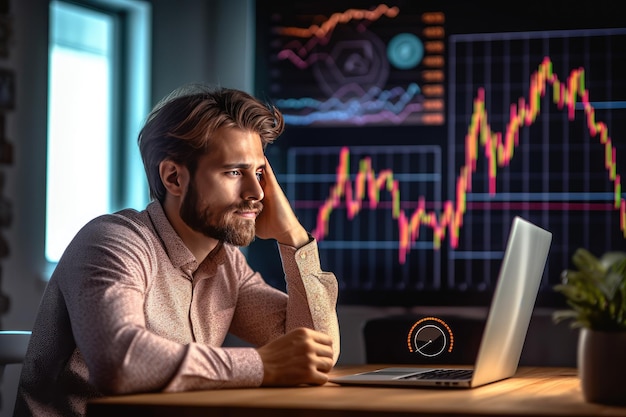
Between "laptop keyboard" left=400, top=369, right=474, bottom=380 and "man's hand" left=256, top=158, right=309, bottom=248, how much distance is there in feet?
1.61

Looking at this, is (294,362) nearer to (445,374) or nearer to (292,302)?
(445,374)

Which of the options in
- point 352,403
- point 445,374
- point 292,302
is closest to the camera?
point 352,403

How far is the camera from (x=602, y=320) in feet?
4.81

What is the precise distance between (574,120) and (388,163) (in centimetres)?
67

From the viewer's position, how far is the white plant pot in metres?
1.44

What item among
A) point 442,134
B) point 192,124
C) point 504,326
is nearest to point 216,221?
point 192,124

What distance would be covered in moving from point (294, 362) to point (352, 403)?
281mm

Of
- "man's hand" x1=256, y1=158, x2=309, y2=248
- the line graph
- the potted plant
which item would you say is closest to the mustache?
"man's hand" x1=256, y1=158, x2=309, y2=248

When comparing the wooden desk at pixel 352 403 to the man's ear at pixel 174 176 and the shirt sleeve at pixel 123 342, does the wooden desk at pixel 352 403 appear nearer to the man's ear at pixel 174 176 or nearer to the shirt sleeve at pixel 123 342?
the shirt sleeve at pixel 123 342

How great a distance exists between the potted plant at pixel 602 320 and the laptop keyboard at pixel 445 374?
0.31m

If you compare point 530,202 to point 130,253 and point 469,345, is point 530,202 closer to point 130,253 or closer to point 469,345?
point 469,345

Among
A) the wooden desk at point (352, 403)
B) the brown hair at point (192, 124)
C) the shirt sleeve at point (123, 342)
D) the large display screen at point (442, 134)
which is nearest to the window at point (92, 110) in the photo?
the large display screen at point (442, 134)

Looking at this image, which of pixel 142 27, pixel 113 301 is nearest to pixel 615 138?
pixel 142 27

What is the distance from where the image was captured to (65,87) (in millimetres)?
3896
